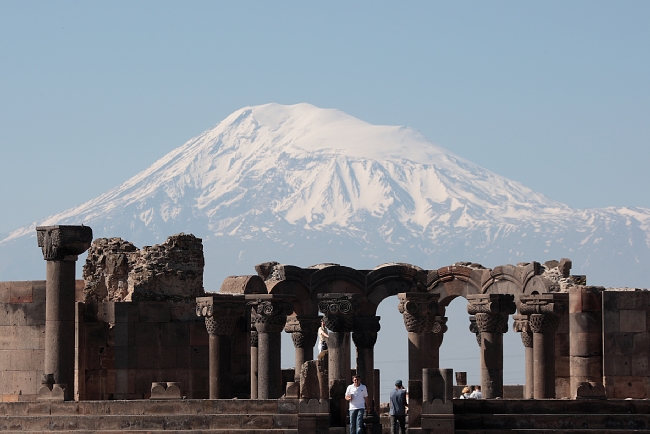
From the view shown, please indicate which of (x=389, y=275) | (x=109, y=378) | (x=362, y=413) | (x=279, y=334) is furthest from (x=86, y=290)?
(x=362, y=413)

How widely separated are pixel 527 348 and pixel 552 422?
397 inches

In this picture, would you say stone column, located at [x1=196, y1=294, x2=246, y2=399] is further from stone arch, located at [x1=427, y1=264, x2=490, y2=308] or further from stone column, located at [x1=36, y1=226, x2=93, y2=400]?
stone arch, located at [x1=427, y1=264, x2=490, y2=308]

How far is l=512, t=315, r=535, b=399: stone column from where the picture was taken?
125ft

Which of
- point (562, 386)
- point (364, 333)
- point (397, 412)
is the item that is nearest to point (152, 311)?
point (364, 333)

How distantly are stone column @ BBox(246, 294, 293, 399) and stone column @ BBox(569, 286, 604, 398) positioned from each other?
6.42 meters

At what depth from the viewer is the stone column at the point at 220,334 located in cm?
3441

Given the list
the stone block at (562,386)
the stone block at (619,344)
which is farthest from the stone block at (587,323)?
the stone block at (562,386)

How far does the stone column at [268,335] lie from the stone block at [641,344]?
7643 millimetres

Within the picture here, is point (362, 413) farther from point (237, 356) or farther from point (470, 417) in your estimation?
point (237, 356)

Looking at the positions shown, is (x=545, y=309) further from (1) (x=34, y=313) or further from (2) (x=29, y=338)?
(2) (x=29, y=338)

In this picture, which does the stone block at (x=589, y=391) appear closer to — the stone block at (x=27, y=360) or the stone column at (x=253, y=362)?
the stone column at (x=253, y=362)

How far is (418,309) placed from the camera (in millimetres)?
36125

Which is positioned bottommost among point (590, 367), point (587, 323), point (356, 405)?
point (356, 405)

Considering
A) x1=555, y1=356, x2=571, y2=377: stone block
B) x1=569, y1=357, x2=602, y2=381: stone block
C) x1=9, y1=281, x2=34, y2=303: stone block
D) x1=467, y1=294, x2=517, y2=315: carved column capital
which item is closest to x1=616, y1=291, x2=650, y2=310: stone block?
x1=569, y1=357, x2=602, y2=381: stone block
